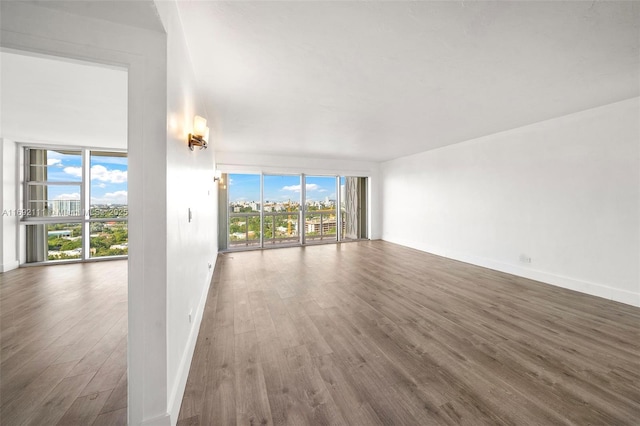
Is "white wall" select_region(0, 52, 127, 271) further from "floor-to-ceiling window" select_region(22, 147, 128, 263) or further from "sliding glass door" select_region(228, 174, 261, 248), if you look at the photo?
"sliding glass door" select_region(228, 174, 261, 248)

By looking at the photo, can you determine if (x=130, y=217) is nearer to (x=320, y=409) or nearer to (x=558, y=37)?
(x=320, y=409)

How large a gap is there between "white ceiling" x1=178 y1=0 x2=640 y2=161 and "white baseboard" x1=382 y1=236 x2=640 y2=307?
97.2 inches

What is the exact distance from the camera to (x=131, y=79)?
1228 millimetres

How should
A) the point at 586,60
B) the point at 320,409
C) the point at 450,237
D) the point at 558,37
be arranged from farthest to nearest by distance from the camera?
1. the point at 450,237
2. the point at 586,60
3. the point at 558,37
4. the point at 320,409

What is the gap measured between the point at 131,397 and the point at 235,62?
255cm

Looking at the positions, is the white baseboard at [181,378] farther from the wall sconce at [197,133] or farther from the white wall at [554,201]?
the white wall at [554,201]

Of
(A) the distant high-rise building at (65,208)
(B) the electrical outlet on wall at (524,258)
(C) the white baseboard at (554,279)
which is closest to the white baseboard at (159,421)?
(C) the white baseboard at (554,279)

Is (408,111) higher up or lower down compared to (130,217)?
higher up

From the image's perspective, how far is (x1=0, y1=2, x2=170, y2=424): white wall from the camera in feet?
3.98

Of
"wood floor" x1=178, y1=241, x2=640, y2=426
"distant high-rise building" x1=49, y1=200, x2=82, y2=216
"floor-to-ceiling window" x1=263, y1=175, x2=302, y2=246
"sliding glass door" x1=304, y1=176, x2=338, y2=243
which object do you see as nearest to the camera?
"wood floor" x1=178, y1=241, x2=640, y2=426

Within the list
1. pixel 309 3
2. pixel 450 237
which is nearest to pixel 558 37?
pixel 309 3

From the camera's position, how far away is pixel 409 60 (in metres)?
2.15

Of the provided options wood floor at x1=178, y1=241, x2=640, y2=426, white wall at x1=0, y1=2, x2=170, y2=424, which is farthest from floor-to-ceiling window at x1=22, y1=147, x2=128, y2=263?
white wall at x1=0, y1=2, x2=170, y2=424

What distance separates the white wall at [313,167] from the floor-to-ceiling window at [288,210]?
0.23 meters
